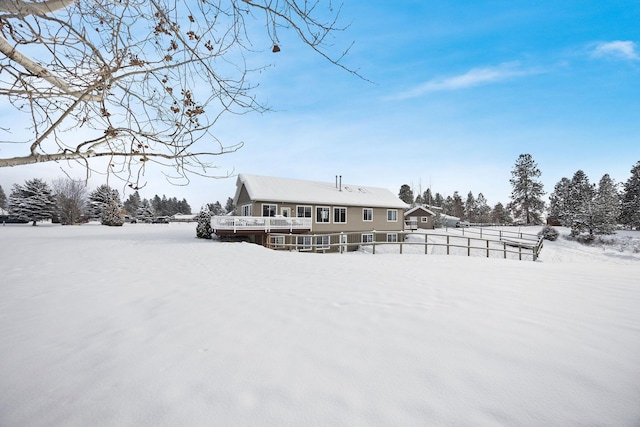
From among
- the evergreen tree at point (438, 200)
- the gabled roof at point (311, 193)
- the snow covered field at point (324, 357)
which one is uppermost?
the evergreen tree at point (438, 200)

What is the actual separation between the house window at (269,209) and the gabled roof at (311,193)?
0.68 meters

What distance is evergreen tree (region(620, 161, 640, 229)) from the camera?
3872 centimetres

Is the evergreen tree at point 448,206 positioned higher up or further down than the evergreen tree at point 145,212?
higher up

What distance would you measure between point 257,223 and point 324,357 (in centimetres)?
1616

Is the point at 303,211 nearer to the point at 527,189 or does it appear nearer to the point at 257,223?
the point at 257,223

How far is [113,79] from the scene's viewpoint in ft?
8.17

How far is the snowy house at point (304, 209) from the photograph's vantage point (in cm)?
1802

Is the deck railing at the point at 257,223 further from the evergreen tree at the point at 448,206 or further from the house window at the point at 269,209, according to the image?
the evergreen tree at the point at 448,206

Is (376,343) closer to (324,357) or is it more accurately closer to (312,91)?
(324,357)

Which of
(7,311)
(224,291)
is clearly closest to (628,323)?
(224,291)

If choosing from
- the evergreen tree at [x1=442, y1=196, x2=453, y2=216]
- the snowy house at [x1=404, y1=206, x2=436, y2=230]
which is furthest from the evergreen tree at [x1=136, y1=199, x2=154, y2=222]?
the evergreen tree at [x1=442, y1=196, x2=453, y2=216]

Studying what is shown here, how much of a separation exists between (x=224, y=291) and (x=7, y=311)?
3.06 metres

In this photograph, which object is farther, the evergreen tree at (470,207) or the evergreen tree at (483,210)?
the evergreen tree at (470,207)

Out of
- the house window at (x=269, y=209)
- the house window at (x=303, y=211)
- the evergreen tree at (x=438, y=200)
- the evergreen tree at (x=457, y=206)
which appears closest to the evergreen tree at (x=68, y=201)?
the house window at (x=269, y=209)
